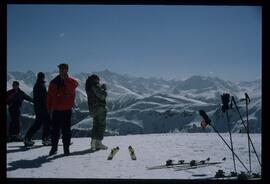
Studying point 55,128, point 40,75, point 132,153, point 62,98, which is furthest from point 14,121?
point 132,153

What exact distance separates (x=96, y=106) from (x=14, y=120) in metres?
1.98

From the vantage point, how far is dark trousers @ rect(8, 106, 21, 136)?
9.26 m

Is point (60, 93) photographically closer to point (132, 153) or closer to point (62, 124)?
point (62, 124)

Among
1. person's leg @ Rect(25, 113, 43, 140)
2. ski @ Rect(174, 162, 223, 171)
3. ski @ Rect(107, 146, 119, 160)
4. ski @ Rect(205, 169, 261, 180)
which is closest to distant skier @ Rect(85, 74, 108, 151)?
ski @ Rect(107, 146, 119, 160)

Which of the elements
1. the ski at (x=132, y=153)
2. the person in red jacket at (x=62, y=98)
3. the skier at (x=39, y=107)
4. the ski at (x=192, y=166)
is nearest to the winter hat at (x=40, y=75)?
the skier at (x=39, y=107)

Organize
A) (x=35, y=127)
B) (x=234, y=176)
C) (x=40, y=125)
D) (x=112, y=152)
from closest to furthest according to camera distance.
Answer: (x=234, y=176) < (x=112, y=152) < (x=35, y=127) < (x=40, y=125)

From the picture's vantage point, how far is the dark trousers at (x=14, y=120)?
364 inches

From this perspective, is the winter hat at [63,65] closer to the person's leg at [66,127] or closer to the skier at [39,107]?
the person's leg at [66,127]

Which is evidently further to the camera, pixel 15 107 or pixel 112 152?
pixel 15 107

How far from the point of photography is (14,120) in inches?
366

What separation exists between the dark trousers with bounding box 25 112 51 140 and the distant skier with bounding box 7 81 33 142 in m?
0.49
